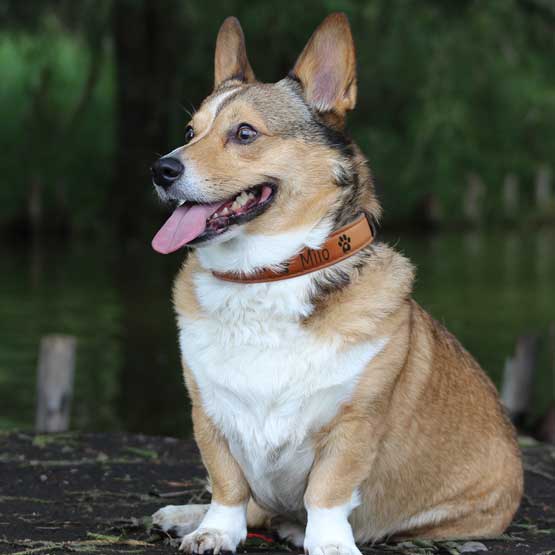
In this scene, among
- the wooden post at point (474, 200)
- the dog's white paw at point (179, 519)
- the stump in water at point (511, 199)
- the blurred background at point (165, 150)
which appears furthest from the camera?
the stump in water at point (511, 199)

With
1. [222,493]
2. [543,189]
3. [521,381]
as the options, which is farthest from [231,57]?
[543,189]

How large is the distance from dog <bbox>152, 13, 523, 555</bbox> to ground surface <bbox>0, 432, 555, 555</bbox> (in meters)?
0.26

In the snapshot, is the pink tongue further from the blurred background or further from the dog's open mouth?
the blurred background

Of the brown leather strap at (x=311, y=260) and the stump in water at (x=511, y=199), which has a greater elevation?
the brown leather strap at (x=311, y=260)

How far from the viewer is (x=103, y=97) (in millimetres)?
26000

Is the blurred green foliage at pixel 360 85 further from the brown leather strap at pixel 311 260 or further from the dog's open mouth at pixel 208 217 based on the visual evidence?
the dog's open mouth at pixel 208 217

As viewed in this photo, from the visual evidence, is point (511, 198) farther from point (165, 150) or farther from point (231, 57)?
point (231, 57)

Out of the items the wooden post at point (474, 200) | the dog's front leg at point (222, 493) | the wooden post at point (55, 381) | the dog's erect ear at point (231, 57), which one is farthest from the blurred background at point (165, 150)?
the dog's front leg at point (222, 493)

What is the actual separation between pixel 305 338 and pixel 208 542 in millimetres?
931

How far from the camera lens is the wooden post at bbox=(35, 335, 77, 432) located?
9.34 m

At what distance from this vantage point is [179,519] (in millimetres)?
5297

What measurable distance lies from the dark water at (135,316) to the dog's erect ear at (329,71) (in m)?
6.87

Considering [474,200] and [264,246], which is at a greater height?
[264,246]

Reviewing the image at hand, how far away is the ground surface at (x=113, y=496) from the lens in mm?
5117
